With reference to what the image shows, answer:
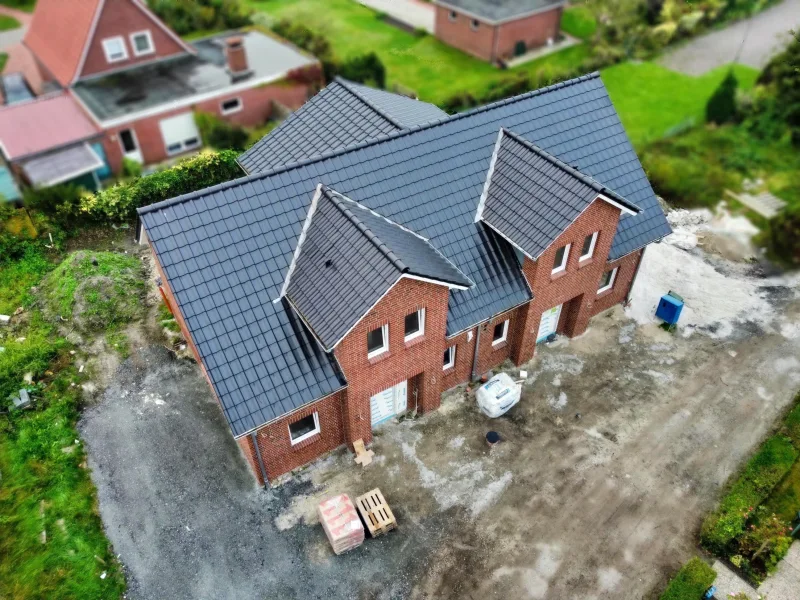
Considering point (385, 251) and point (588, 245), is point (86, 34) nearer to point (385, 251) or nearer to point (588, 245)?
point (385, 251)

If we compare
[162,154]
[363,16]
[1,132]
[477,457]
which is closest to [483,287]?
[477,457]

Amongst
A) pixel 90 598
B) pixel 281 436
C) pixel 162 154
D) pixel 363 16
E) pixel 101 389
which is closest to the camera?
pixel 90 598

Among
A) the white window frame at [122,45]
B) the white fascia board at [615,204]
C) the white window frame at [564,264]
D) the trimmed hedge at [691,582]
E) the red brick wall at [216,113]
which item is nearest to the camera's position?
the trimmed hedge at [691,582]

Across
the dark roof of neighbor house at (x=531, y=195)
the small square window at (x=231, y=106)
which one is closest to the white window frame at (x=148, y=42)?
the small square window at (x=231, y=106)

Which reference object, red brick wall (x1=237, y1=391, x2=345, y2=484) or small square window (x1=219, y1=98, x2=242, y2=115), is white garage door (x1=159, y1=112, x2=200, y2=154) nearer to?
small square window (x1=219, y1=98, x2=242, y2=115)

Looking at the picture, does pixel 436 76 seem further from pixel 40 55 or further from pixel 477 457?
pixel 477 457

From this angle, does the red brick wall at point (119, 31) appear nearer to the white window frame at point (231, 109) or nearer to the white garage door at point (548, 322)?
the white window frame at point (231, 109)
